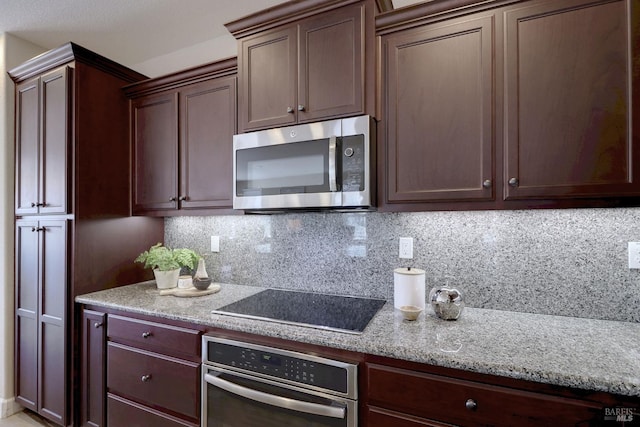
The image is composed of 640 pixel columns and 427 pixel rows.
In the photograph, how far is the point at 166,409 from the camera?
1649mm

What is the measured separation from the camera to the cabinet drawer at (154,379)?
1563 mm

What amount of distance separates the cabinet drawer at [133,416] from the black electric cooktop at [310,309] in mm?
598

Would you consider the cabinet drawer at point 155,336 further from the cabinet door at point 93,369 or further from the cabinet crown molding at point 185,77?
the cabinet crown molding at point 185,77

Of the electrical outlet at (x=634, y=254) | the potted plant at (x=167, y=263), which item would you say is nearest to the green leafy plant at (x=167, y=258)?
the potted plant at (x=167, y=263)

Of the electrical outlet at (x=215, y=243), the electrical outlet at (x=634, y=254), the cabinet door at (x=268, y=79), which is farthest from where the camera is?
the electrical outlet at (x=215, y=243)

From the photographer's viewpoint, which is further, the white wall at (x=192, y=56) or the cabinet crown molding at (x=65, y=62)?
the white wall at (x=192, y=56)

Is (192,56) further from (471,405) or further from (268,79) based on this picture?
(471,405)

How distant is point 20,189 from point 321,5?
2370mm

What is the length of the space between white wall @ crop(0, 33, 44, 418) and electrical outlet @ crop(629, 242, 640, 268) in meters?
3.69

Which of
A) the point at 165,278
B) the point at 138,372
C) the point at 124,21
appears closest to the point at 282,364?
the point at 138,372

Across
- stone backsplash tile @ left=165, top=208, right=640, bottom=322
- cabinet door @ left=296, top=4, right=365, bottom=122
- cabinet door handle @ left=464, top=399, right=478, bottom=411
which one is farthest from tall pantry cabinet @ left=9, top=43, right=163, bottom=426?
cabinet door handle @ left=464, top=399, right=478, bottom=411

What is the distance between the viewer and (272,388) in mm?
1369

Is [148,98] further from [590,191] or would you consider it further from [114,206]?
[590,191]

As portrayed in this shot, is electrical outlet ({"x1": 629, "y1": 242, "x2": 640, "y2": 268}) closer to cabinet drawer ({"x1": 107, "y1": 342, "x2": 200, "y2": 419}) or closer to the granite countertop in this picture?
the granite countertop
